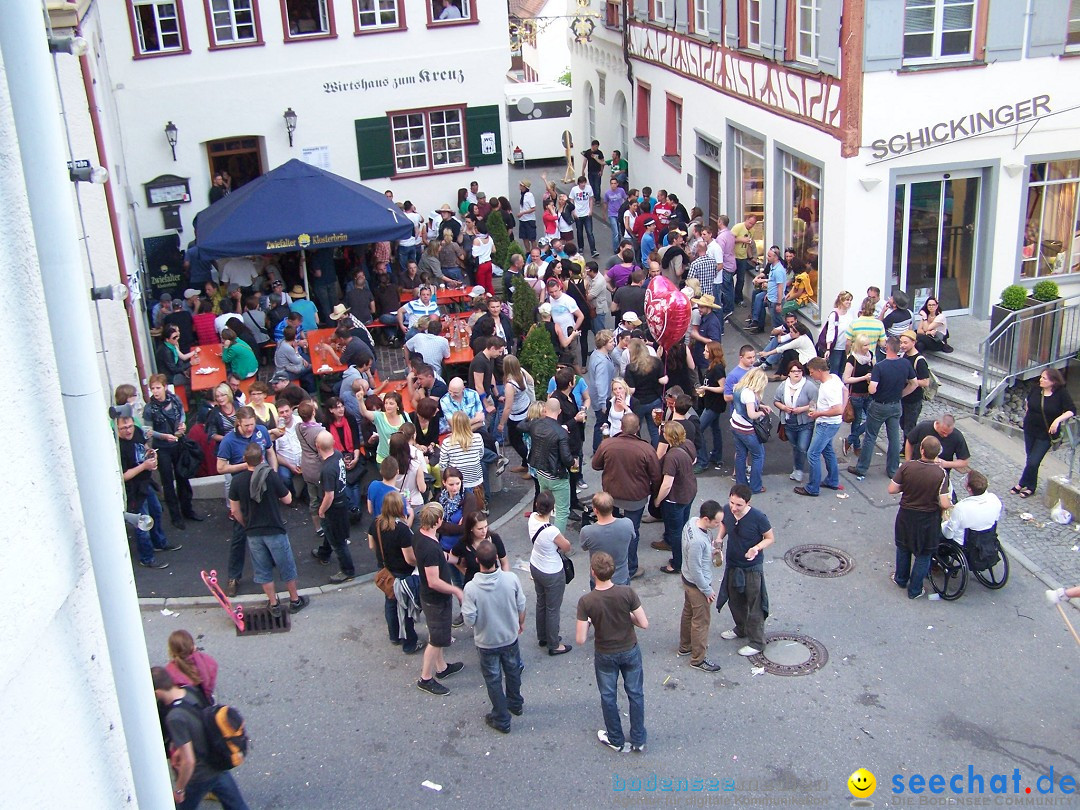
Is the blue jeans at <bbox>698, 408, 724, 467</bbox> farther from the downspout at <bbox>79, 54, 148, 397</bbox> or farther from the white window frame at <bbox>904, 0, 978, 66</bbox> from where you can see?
the downspout at <bbox>79, 54, 148, 397</bbox>

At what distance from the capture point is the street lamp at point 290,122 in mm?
20953

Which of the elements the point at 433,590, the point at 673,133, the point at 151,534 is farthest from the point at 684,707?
the point at 673,133

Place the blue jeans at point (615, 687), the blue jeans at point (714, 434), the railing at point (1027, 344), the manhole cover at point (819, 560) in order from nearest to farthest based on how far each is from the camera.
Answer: the blue jeans at point (615, 687) < the manhole cover at point (819, 560) < the blue jeans at point (714, 434) < the railing at point (1027, 344)

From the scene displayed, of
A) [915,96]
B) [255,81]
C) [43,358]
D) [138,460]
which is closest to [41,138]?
[43,358]

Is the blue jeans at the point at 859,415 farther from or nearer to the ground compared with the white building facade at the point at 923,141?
nearer to the ground

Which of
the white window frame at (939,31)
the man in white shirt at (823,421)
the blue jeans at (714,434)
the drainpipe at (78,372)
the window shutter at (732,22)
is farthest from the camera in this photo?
the window shutter at (732,22)

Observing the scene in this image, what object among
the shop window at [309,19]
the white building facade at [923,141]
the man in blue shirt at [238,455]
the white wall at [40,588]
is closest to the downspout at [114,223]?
the man in blue shirt at [238,455]

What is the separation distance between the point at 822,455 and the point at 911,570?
2396 mm

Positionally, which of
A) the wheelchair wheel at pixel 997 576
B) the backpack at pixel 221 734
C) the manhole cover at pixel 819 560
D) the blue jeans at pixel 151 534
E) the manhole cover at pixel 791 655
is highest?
the backpack at pixel 221 734

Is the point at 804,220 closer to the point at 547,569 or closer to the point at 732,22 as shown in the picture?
the point at 732,22

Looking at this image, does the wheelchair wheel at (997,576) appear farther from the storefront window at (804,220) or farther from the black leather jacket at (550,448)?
the storefront window at (804,220)

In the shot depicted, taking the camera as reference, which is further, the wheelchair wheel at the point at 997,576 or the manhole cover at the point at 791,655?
the wheelchair wheel at the point at 997,576

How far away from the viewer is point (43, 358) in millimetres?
3822

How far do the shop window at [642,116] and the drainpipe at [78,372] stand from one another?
74.5 feet
